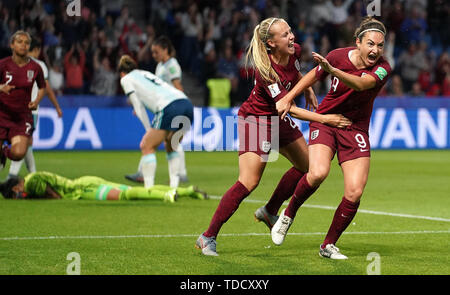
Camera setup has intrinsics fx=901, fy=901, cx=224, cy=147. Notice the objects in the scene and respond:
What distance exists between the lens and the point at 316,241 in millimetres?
8211

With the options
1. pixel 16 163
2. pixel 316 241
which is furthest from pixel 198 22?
pixel 316 241

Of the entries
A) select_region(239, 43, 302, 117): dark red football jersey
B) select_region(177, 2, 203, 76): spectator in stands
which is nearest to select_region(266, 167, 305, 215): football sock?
select_region(239, 43, 302, 117): dark red football jersey

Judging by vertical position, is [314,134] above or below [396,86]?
above

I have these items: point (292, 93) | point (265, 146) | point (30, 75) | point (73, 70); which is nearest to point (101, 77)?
point (73, 70)

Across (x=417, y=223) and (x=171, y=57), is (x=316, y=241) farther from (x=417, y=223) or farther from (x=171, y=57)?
(x=171, y=57)

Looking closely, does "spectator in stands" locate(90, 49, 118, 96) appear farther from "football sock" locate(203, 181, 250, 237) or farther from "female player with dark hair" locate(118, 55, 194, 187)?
"football sock" locate(203, 181, 250, 237)

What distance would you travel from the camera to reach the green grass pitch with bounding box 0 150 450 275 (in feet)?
22.3

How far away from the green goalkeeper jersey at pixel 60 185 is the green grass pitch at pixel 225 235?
0.93 feet

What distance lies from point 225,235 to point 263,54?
2016 millimetres

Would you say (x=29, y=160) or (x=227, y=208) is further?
(x=29, y=160)

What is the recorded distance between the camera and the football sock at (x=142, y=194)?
38.3 feet

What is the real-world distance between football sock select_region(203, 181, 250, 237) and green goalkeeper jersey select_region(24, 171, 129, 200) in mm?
4586

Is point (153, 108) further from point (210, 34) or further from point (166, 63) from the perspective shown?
point (210, 34)

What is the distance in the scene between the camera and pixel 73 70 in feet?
70.1
